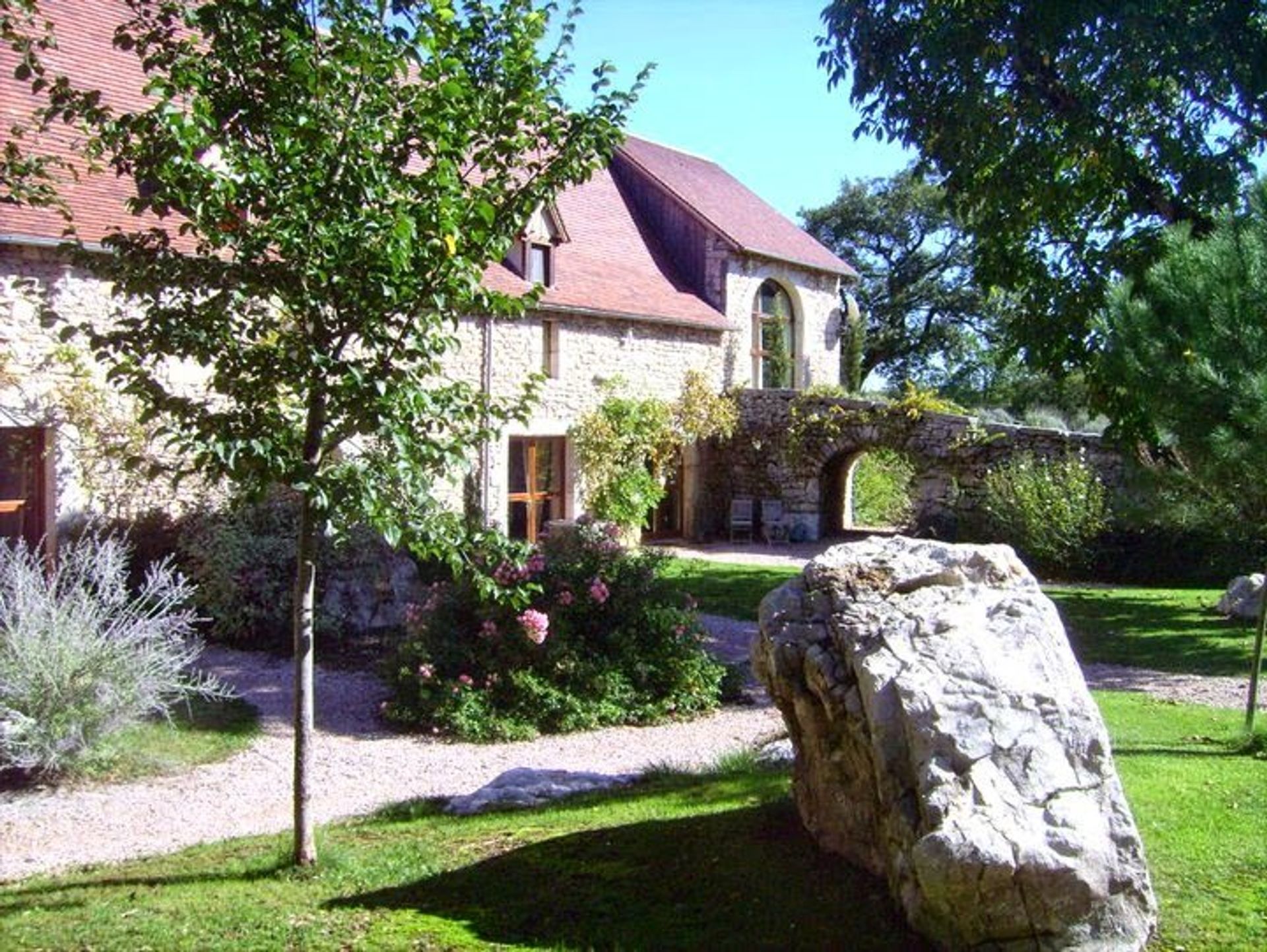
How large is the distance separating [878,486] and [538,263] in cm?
1081

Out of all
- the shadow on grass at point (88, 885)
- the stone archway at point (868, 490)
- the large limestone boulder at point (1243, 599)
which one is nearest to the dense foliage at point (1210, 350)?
the shadow on grass at point (88, 885)

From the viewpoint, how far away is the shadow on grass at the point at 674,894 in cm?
369

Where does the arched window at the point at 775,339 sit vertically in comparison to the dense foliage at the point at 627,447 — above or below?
above

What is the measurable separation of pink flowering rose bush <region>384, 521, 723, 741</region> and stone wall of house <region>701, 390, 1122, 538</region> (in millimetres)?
10012

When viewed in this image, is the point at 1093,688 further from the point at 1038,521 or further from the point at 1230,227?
the point at 1038,521

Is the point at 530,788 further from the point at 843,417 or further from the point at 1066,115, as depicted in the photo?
the point at 843,417

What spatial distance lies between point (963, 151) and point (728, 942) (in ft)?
32.1

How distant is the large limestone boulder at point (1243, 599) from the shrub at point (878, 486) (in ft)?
32.2

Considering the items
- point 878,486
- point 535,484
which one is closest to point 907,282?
point 878,486

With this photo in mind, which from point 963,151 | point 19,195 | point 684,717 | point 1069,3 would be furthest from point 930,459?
point 19,195

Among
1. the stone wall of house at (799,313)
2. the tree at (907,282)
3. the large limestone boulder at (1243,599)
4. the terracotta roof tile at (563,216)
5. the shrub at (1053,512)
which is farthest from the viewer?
the tree at (907,282)

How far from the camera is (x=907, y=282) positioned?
3791 centimetres

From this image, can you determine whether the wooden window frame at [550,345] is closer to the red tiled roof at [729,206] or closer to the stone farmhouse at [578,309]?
the stone farmhouse at [578,309]

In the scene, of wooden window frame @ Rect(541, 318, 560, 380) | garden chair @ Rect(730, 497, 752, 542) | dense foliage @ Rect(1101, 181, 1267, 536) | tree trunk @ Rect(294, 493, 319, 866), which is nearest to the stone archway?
garden chair @ Rect(730, 497, 752, 542)
